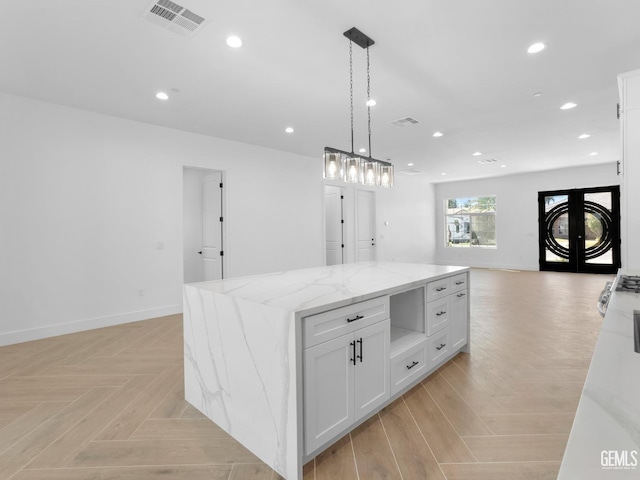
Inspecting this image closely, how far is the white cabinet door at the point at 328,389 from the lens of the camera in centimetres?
163

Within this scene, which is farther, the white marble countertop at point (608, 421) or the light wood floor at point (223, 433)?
the light wood floor at point (223, 433)

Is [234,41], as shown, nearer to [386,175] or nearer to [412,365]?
[386,175]

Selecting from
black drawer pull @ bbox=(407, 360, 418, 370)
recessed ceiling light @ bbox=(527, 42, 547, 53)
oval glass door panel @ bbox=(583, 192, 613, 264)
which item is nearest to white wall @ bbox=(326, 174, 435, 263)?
oval glass door panel @ bbox=(583, 192, 613, 264)

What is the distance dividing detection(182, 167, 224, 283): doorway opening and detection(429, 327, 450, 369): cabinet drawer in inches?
152

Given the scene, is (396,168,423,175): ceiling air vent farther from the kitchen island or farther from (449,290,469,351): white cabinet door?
the kitchen island

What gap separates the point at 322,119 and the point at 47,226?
3.71 metres

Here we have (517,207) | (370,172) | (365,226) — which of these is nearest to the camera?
(370,172)

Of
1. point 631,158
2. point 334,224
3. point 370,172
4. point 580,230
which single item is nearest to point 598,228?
point 580,230

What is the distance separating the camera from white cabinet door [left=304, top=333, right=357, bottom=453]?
1.63 meters

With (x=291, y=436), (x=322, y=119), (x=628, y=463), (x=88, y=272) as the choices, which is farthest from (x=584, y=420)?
(x=88, y=272)

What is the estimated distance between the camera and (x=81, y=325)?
418 cm

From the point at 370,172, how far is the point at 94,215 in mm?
3611

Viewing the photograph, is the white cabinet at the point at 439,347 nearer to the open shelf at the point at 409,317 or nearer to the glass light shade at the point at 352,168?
the open shelf at the point at 409,317

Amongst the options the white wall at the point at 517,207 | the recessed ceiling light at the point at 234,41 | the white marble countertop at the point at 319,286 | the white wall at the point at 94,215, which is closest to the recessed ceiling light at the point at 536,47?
the white marble countertop at the point at 319,286
